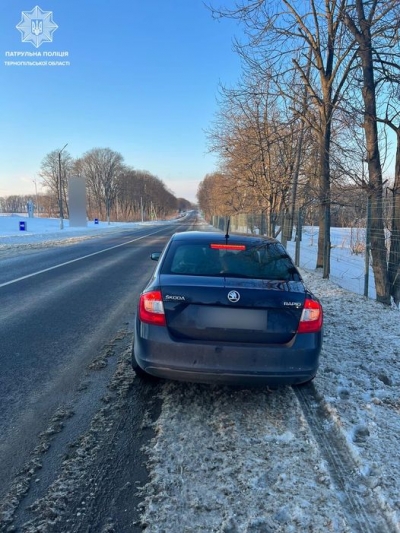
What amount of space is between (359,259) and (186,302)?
45.5 feet

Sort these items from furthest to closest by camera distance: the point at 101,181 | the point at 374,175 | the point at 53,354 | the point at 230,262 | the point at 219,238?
the point at 101,181 → the point at 374,175 → the point at 53,354 → the point at 219,238 → the point at 230,262

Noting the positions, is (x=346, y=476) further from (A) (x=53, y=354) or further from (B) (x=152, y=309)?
(A) (x=53, y=354)

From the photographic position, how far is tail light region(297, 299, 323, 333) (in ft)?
10.0

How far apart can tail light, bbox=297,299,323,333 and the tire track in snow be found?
690mm

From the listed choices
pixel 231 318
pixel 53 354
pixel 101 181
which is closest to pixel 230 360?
pixel 231 318

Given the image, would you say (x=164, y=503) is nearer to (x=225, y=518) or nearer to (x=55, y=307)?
(x=225, y=518)

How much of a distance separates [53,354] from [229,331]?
254 centimetres

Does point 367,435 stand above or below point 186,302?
below

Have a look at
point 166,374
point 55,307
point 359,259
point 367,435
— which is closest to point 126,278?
point 55,307

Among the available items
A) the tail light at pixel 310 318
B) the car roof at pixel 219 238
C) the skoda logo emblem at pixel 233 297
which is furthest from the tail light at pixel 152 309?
the tail light at pixel 310 318

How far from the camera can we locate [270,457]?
8.27 feet

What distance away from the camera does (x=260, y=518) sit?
6.55 feet

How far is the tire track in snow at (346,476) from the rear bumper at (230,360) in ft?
1.09

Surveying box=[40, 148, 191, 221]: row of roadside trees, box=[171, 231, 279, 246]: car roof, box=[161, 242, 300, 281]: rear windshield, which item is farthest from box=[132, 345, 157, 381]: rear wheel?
box=[40, 148, 191, 221]: row of roadside trees
